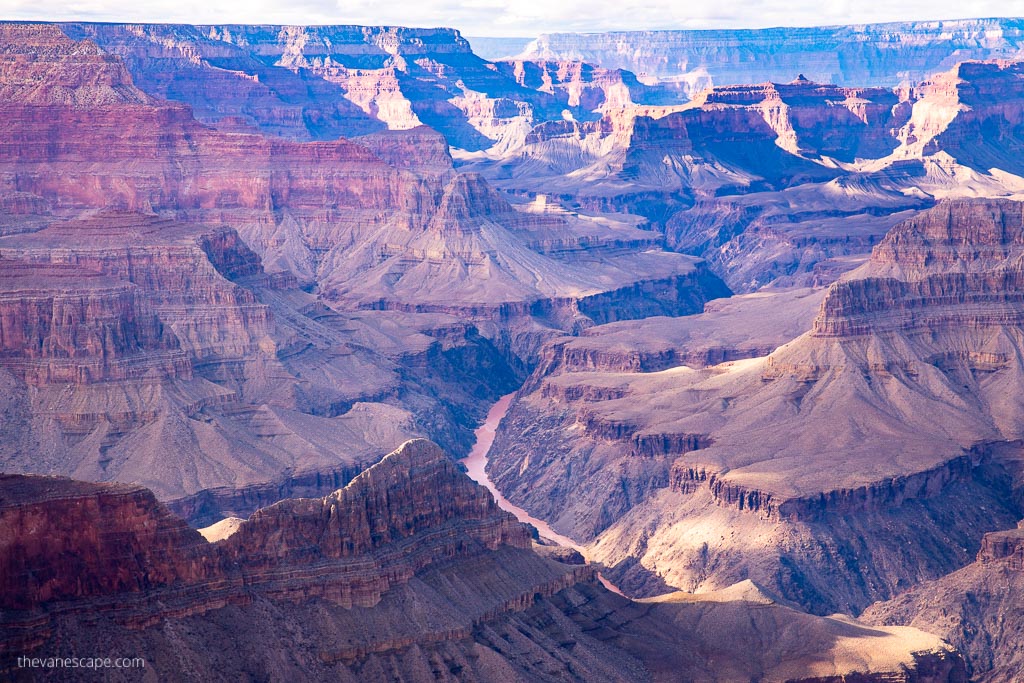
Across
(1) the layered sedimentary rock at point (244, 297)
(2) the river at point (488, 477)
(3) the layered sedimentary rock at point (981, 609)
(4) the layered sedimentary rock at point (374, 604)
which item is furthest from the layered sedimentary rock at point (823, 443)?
(4) the layered sedimentary rock at point (374, 604)

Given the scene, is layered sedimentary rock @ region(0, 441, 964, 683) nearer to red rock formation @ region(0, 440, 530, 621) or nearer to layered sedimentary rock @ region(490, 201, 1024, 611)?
red rock formation @ region(0, 440, 530, 621)

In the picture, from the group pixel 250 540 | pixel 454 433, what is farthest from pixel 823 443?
pixel 250 540

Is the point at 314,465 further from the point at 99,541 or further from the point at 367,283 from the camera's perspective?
the point at 367,283

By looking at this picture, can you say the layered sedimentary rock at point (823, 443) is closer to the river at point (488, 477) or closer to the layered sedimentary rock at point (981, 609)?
the river at point (488, 477)

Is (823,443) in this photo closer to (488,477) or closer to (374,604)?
(488,477)

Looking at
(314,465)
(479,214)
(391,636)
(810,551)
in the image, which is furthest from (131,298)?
(479,214)

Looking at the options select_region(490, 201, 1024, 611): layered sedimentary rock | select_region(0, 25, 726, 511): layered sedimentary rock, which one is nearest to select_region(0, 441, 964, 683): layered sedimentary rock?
select_region(490, 201, 1024, 611): layered sedimentary rock
